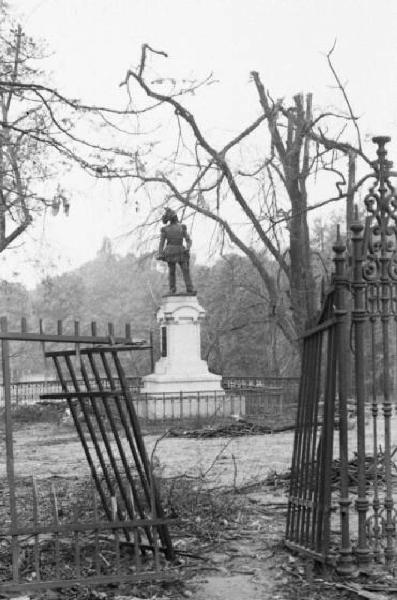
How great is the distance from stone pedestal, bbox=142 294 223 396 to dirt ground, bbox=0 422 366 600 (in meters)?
8.44

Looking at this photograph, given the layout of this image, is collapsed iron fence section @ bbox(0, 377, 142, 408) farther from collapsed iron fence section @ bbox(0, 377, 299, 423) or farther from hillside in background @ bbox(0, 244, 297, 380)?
collapsed iron fence section @ bbox(0, 377, 299, 423)

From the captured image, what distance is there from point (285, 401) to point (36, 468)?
13.2 metres

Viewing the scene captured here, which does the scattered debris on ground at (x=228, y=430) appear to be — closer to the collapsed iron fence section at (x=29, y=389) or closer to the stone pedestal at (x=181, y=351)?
the stone pedestal at (x=181, y=351)

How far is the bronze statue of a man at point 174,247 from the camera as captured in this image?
25328 mm

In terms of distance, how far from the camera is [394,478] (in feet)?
36.8

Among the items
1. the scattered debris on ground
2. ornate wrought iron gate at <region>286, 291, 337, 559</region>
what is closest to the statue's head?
the scattered debris on ground

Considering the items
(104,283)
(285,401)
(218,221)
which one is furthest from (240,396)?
(104,283)

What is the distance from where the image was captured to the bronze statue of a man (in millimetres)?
25328

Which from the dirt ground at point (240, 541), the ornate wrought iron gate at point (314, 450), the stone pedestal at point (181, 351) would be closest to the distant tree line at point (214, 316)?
the stone pedestal at point (181, 351)

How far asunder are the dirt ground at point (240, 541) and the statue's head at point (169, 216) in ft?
35.8

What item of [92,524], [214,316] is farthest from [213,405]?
[214,316]

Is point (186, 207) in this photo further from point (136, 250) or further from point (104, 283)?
point (104, 283)

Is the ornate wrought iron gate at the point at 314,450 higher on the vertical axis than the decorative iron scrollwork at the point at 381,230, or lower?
lower

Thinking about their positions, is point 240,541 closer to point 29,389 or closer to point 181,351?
point 181,351
